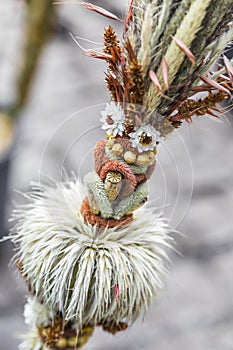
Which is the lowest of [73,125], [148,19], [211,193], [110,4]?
Result: [211,193]

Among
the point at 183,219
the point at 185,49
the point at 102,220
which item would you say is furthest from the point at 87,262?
the point at 183,219

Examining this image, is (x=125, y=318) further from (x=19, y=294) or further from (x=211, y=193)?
(x=211, y=193)

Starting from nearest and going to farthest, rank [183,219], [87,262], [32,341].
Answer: [87,262]
[32,341]
[183,219]

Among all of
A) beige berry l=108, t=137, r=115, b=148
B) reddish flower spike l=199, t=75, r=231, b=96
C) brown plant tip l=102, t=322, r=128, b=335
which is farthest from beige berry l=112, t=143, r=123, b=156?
brown plant tip l=102, t=322, r=128, b=335

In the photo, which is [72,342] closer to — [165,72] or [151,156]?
[151,156]

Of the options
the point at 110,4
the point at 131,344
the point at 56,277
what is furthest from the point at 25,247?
the point at 110,4

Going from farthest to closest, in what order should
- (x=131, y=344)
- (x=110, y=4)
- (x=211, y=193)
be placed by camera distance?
(x=110, y=4) < (x=211, y=193) < (x=131, y=344)

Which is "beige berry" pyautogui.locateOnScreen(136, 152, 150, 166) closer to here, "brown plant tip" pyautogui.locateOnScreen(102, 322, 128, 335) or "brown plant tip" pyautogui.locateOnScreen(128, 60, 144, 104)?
"brown plant tip" pyautogui.locateOnScreen(128, 60, 144, 104)

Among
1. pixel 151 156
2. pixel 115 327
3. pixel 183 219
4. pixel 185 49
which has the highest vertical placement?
pixel 185 49
